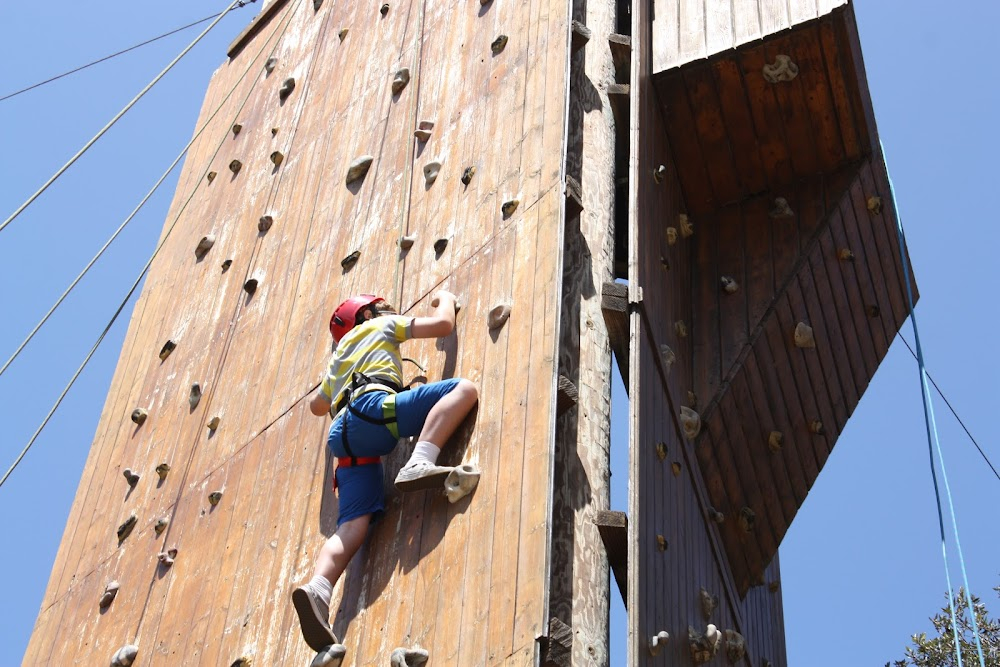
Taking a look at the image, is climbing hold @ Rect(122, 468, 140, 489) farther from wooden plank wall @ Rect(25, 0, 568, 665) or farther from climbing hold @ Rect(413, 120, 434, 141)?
climbing hold @ Rect(413, 120, 434, 141)

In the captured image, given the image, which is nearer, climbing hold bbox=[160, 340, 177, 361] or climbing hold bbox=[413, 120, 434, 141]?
climbing hold bbox=[413, 120, 434, 141]

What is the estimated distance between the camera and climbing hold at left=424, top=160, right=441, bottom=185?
535 cm

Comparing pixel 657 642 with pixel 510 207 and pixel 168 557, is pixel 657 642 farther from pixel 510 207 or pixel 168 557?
pixel 168 557

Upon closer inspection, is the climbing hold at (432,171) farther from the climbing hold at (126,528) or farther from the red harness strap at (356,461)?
the climbing hold at (126,528)

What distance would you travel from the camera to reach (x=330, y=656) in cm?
388

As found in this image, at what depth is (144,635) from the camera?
495 cm

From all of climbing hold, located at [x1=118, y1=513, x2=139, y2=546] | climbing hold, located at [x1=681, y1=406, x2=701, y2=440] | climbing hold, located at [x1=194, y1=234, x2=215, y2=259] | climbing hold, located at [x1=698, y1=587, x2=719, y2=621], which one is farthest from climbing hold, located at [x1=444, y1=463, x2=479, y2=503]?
climbing hold, located at [x1=194, y1=234, x2=215, y2=259]

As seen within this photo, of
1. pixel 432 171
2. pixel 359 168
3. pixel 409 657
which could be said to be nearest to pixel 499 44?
pixel 432 171

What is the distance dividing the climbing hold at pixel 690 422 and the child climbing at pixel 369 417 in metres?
0.99

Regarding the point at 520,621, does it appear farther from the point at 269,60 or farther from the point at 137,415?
the point at 269,60

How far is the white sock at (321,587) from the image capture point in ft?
13.0

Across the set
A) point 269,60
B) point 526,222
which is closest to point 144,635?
point 526,222

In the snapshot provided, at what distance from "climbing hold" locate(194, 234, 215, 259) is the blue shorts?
257 cm

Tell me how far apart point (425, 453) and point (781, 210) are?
91.5 inches
